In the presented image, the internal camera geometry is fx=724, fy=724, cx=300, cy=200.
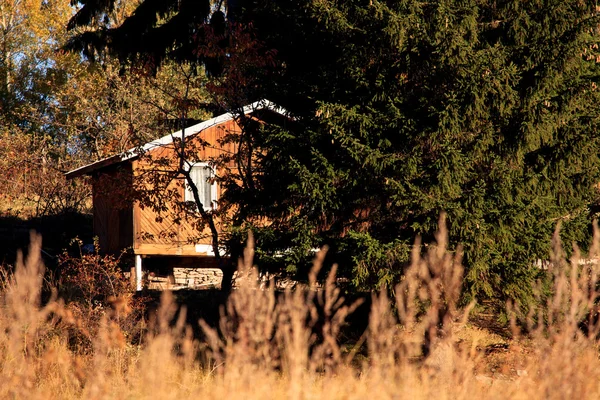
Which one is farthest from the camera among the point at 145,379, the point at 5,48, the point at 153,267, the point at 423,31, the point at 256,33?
the point at 5,48

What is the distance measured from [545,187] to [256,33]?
17.7 feet

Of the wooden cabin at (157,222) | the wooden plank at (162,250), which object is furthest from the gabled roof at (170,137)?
the wooden plank at (162,250)

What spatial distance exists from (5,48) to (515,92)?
3916 centimetres

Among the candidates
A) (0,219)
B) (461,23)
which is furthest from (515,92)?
(0,219)

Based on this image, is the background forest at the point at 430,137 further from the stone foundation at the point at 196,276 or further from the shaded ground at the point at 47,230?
the shaded ground at the point at 47,230

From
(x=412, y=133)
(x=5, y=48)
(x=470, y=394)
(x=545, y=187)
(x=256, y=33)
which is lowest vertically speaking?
(x=470, y=394)

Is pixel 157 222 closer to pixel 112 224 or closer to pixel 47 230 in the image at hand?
pixel 112 224

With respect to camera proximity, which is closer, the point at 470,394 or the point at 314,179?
the point at 470,394

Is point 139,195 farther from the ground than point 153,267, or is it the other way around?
point 139,195

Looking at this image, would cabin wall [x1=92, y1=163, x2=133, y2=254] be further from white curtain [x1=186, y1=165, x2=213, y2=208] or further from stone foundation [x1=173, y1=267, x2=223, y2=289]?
stone foundation [x1=173, y1=267, x2=223, y2=289]

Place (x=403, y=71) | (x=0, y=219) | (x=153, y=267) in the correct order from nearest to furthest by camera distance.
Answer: (x=403, y=71), (x=153, y=267), (x=0, y=219)

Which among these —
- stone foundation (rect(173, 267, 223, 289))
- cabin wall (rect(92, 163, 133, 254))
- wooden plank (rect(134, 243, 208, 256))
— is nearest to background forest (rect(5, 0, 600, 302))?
cabin wall (rect(92, 163, 133, 254))

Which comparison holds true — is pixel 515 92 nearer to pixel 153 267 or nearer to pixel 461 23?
pixel 461 23

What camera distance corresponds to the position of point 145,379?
12.9 ft
